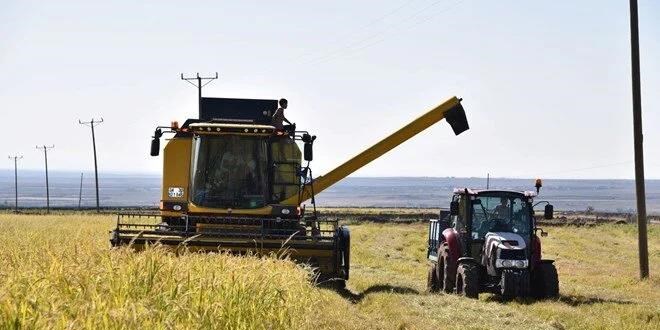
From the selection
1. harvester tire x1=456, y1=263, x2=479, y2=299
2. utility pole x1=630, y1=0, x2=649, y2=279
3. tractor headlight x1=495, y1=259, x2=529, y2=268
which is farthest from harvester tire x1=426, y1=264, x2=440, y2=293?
utility pole x1=630, y1=0, x2=649, y2=279

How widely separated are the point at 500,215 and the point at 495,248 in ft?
3.20

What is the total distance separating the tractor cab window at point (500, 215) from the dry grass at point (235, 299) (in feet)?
3.84

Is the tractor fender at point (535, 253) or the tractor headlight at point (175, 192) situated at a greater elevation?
the tractor headlight at point (175, 192)

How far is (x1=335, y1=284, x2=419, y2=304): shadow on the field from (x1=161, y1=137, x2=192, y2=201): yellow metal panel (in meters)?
3.14

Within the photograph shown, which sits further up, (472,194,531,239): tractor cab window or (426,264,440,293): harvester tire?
(472,194,531,239): tractor cab window

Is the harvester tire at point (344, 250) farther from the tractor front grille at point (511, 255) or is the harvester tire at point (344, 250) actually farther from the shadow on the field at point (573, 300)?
the tractor front grille at point (511, 255)

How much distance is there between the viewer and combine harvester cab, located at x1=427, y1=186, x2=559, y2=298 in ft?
49.3

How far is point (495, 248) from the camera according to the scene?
50.1 ft

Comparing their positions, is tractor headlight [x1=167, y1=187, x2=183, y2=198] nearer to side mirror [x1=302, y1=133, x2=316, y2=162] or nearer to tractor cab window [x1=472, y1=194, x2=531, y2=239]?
side mirror [x1=302, y1=133, x2=316, y2=162]

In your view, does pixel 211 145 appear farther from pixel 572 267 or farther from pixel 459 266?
pixel 572 267

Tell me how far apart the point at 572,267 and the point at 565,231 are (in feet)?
66.1

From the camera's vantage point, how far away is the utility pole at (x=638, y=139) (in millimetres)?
20516

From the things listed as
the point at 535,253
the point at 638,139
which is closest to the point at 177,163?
the point at 535,253

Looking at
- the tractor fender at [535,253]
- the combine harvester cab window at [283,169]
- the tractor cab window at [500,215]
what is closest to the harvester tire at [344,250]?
the combine harvester cab window at [283,169]
